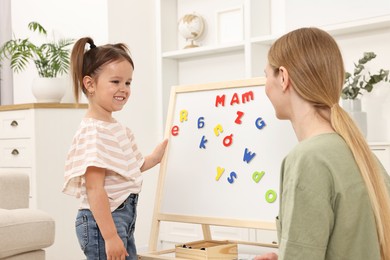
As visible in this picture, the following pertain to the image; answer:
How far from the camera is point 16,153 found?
3723 millimetres

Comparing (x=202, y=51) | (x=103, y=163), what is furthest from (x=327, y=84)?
(x=202, y=51)

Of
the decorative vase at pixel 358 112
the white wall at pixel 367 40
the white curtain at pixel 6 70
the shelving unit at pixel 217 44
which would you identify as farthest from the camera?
the white curtain at pixel 6 70

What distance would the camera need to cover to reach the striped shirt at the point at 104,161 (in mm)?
2070

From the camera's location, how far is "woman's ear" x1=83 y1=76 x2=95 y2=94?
86.5 inches

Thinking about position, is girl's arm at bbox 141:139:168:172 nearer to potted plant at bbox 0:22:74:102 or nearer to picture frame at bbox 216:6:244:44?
picture frame at bbox 216:6:244:44

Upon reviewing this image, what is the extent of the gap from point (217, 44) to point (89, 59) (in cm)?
169

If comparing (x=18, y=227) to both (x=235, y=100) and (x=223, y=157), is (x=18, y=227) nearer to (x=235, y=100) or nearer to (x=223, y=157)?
(x=223, y=157)

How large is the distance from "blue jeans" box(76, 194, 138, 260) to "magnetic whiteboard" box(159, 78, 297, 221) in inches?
16.0

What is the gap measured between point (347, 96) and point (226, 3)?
117 cm

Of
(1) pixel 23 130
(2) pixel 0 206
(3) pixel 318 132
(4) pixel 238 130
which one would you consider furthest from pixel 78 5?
(3) pixel 318 132

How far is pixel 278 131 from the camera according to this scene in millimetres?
2311

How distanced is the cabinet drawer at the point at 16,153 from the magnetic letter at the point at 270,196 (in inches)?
70.1

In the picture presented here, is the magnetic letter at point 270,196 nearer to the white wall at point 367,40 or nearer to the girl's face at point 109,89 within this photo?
the girl's face at point 109,89

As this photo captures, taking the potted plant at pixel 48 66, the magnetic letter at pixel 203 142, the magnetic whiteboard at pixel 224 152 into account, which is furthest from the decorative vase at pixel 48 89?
the magnetic letter at pixel 203 142
